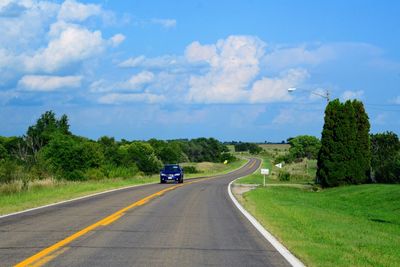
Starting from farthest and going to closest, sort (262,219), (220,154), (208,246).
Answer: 1. (220,154)
2. (262,219)
3. (208,246)

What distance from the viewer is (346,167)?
39906 mm

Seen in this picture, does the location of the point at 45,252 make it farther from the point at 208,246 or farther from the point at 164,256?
the point at 208,246

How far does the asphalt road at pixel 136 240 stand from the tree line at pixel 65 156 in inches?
594

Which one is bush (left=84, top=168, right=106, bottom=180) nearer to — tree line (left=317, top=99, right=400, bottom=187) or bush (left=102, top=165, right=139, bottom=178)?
bush (left=102, top=165, right=139, bottom=178)

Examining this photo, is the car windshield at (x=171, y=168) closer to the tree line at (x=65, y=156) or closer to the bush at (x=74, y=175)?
the tree line at (x=65, y=156)

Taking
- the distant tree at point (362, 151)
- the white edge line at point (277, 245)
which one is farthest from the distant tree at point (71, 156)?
the white edge line at point (277, 245)

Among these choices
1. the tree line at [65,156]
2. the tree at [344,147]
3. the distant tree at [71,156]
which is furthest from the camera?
the distant tree at [71,156]

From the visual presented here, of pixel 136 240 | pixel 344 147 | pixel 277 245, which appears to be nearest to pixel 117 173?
pixel 344 147

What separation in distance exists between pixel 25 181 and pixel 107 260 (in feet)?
70.0

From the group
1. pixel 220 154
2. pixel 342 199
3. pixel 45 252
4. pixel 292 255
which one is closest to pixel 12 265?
pixel 45 252

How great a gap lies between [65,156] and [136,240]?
5020cm

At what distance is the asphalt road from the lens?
374 inches

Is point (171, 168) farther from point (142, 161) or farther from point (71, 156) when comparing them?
point (142, 161)

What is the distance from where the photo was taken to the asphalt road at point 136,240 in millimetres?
9500
